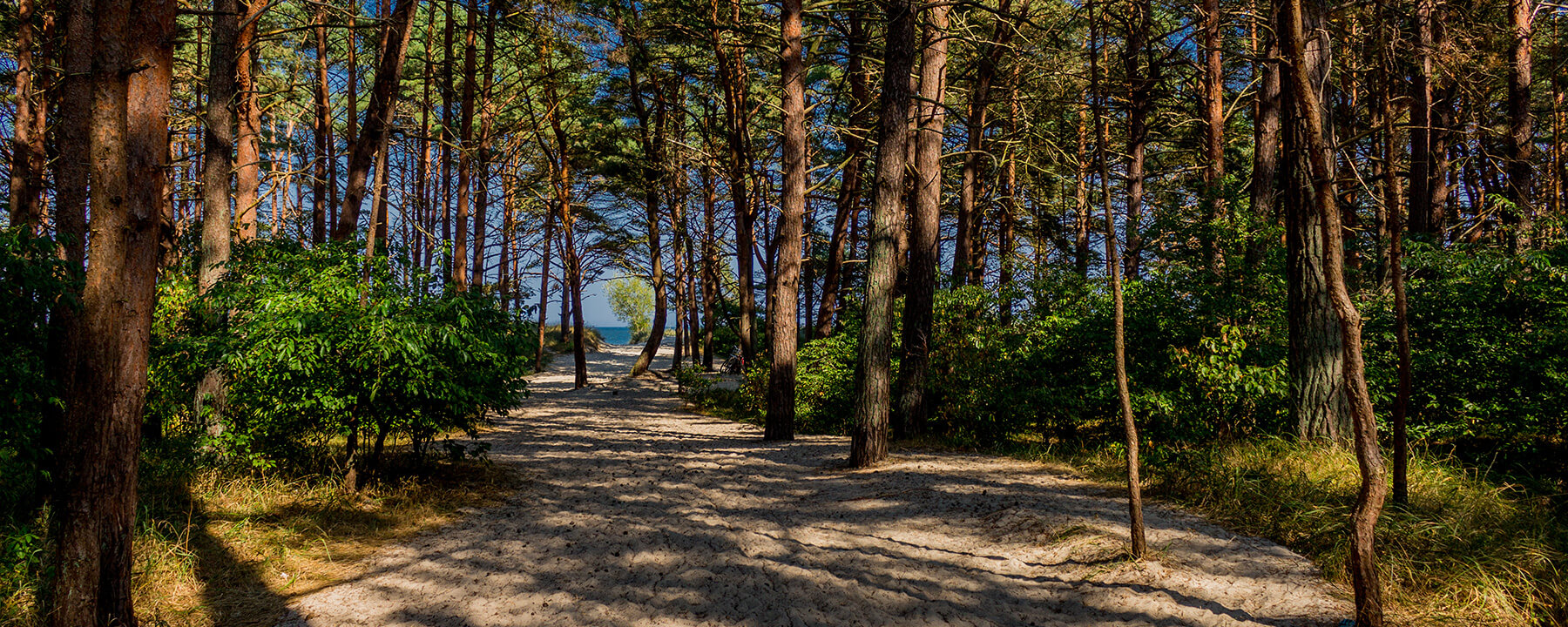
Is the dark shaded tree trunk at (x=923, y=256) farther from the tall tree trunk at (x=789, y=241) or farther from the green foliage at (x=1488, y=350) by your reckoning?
the green foliage at (x=1488, y=350)

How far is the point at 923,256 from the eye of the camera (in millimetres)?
9344

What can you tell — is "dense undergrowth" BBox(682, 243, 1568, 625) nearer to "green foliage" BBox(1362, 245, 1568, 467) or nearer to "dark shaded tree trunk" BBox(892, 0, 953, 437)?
"green foliage" BBox(1362, 245, 1568, 467)

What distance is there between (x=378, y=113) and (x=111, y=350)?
17.3 ft

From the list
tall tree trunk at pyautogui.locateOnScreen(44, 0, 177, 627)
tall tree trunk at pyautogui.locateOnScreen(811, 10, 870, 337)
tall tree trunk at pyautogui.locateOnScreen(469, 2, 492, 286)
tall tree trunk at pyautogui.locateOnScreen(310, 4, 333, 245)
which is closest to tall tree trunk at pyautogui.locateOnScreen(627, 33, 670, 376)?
tall tree trunk at pyautogui.locateOnScreen(469, 2, 492, 286)

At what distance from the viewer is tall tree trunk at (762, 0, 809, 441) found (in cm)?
1034

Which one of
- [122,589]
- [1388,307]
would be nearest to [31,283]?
[122,589]

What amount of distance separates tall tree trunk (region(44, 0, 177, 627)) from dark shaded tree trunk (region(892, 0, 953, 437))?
24.7 feet

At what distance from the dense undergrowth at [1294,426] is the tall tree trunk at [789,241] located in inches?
90.5

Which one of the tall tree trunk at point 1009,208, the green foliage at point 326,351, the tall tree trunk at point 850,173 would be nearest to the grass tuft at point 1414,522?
the tall tree trunk at point 1009,208

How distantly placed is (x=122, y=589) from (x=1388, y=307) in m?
9.98

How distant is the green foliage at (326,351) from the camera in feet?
17.8

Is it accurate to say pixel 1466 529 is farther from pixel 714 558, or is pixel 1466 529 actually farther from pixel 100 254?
pixel 100 254

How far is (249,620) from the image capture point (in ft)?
12.8

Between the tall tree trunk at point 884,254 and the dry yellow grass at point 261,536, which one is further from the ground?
the tall tree trunk at point 884,254
